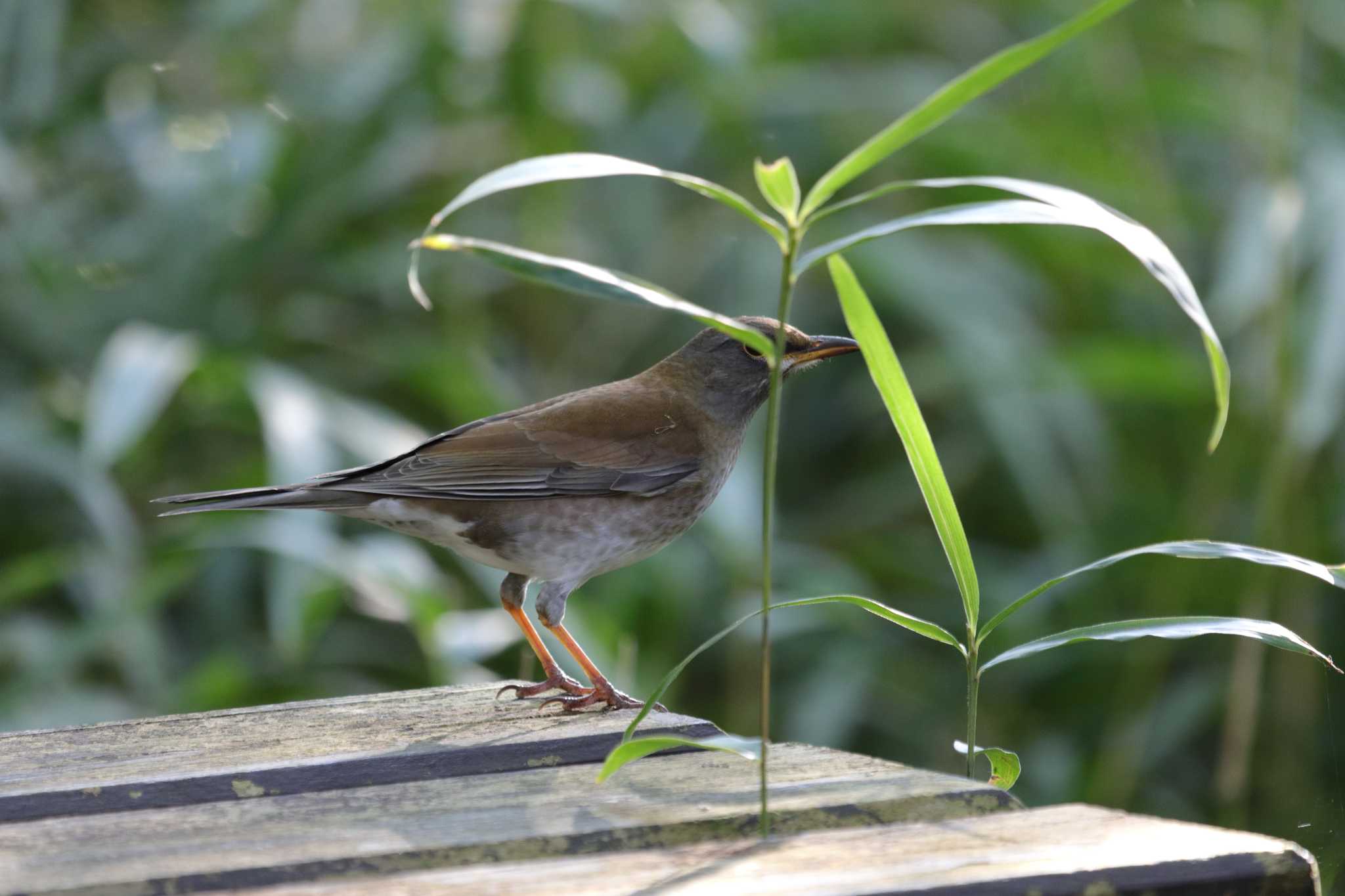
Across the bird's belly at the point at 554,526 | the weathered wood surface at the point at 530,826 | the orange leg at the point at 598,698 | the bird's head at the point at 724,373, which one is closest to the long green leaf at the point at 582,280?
the weathered wood surface at the point at 530,826

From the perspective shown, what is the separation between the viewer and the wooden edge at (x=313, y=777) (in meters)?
1.85

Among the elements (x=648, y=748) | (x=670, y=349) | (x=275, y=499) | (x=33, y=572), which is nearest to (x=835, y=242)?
(x=648, y=748)

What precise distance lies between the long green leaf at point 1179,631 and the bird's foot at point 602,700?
3.47 ft

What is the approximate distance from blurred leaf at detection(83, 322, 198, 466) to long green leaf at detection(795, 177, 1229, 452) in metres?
2.99

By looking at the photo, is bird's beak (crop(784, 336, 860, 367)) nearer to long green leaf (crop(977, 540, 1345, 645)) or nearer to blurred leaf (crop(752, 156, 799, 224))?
long green leaf (crop(977, 540, 1345, 645))

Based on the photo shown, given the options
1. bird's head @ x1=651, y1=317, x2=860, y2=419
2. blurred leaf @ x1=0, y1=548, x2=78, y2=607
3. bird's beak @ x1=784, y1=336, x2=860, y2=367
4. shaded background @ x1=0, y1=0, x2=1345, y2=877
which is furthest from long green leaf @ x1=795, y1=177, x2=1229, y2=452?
blurred leaf @ x1=0, y1=548, x2=78, y2=607

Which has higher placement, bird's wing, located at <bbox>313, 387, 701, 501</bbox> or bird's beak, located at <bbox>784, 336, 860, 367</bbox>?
bird's beak, located at <bbox>784, 336, 860, 367</bbox>

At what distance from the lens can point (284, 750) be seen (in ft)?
6.91

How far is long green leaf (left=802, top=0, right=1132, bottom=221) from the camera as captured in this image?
1478mm

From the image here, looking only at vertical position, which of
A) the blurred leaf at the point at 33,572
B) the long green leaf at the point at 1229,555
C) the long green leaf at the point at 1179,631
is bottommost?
the blurred leaf at the point at 33,572

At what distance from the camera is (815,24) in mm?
6809

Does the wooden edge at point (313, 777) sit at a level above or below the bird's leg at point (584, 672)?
above

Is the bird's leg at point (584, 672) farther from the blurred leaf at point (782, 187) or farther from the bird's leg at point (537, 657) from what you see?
the blurred leaf at point (782, 187)

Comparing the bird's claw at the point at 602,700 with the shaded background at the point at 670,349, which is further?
the shaded background at the point at 670,349
